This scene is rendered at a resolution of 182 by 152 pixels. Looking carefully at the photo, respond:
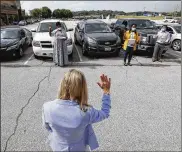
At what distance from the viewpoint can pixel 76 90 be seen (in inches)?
74.2

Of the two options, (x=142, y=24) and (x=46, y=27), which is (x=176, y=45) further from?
(x=46, y=27)

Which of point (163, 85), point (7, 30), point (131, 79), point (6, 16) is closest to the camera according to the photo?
point (163, 85)

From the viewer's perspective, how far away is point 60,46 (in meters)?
8.65

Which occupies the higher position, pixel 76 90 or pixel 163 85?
pixel 76 90

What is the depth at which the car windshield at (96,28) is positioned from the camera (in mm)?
11586

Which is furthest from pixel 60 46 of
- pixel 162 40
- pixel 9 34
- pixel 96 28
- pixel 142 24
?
pixel 142 24

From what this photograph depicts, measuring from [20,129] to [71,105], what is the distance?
106 inches

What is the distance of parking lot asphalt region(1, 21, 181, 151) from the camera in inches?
153

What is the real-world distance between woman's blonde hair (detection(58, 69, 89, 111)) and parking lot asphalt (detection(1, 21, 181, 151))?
2.00 metres

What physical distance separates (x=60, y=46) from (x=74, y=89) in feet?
22.8

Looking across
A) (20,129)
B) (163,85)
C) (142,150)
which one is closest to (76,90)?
(142,150)

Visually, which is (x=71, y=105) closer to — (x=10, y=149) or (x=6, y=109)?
(x=10, y=149)

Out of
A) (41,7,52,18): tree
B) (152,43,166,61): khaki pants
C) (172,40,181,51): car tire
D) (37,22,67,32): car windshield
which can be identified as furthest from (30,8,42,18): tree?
(152,43,166,61): khaki pants

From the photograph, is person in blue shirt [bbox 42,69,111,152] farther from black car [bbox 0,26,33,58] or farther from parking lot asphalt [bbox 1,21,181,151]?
black car [bbox 0,26,33,58]
